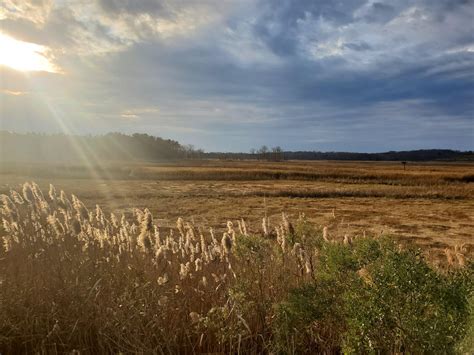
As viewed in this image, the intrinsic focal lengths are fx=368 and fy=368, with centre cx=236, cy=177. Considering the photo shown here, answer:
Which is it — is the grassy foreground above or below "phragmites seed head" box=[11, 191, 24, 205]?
below

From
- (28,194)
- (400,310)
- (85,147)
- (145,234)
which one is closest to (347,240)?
(400,310)

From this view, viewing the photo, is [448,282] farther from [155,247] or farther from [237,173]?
[237,173]

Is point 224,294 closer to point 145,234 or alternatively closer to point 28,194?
point 145,234

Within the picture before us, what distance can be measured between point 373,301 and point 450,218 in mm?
31182

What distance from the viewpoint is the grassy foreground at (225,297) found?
286 centimetres

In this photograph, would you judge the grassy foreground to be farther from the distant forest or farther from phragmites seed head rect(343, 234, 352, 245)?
the distant forest

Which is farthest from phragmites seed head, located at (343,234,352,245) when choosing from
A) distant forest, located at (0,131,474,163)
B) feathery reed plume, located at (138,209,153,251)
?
distant forest, located at (0,131,474,163)

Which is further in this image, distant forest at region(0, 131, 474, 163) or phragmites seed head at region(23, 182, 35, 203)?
distant forest at region(0, 131, 474, 163)

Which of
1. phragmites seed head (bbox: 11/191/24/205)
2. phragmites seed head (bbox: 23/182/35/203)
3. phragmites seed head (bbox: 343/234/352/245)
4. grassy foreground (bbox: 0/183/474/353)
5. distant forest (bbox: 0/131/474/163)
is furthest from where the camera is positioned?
distant forest (bbox: 0/131/474/163)

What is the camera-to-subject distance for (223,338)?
3.33 metres

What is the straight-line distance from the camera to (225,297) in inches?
172

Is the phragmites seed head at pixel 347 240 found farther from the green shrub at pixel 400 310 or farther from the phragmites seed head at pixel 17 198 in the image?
the phragmites seed head at pixel 17 198

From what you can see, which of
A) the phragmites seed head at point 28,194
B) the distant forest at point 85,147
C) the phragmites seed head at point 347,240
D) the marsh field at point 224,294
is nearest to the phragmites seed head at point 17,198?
the marsh field at point 224,294

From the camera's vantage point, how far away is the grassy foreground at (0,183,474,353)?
9.37 feet
